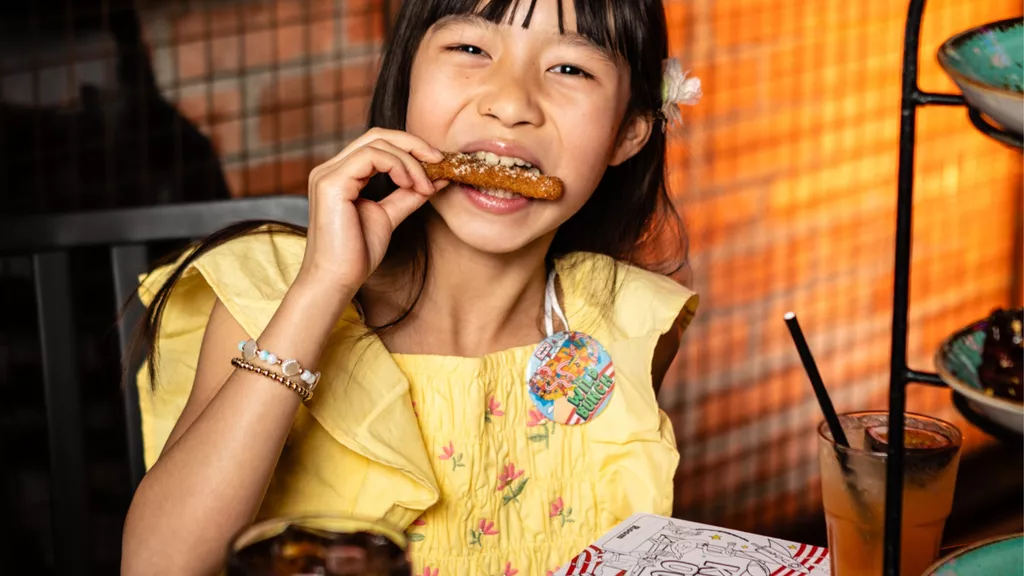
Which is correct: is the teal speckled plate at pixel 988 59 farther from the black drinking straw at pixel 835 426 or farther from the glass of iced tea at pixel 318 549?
the glass of iced tea at pixel 318 549

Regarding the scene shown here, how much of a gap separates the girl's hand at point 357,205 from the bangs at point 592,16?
0.62 feet

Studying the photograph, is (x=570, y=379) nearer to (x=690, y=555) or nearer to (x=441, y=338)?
(x=441, y=338)

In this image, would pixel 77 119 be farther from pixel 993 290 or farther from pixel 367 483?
pixel 993 290

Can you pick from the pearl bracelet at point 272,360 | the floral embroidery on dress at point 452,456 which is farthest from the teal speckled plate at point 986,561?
the floral embroidery on dress at point 452,456

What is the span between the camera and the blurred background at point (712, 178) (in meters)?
2.16

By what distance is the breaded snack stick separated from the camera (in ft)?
4.24

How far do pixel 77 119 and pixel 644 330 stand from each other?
125 centimetres

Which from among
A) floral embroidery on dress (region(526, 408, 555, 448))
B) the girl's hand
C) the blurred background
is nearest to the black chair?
the blurred background

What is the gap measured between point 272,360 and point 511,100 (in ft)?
1.34

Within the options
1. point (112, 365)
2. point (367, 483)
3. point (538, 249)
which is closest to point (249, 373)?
point (367, 483)

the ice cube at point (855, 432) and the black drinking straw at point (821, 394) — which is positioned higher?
the black drinking straw at point (821, 394)

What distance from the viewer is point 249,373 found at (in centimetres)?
116

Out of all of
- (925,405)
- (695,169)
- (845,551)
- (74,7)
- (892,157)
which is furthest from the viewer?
(925,405)

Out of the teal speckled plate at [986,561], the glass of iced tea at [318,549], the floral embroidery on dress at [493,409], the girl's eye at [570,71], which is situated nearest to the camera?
the glass of iced tea at [318,549]
